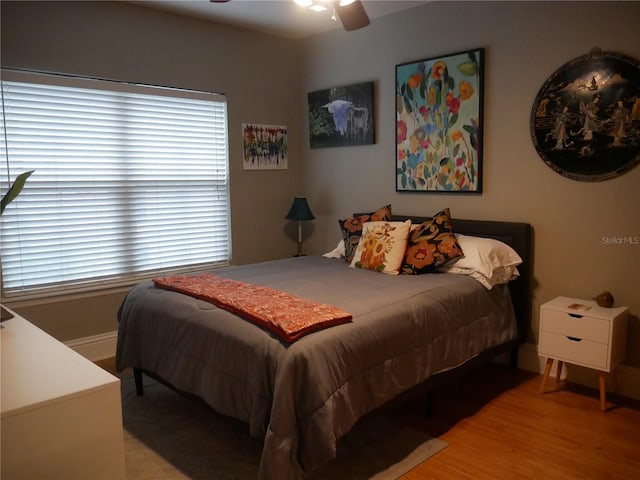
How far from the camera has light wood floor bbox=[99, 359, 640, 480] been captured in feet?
7.56

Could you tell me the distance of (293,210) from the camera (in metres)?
4.61

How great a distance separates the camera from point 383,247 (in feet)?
11.1

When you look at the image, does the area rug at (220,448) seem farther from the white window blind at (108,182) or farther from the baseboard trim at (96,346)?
the white window blind at (108,182)

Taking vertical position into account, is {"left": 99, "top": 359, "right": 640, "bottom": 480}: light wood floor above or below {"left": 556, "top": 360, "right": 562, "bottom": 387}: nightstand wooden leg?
below

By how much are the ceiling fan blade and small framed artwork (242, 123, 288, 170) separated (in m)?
2.07

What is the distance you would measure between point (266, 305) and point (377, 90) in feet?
8.26

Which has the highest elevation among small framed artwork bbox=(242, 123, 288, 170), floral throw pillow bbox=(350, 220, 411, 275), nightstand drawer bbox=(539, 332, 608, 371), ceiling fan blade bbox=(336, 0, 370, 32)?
ceiling fan blade bbox=(336, 0, 370, 32)

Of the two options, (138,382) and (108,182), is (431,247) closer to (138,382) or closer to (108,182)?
(138,382)

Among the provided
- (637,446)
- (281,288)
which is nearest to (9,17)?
(281,288)


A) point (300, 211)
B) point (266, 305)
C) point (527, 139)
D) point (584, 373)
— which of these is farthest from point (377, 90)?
point (584, 373)

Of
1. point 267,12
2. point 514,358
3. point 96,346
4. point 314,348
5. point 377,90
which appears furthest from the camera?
point 377,90

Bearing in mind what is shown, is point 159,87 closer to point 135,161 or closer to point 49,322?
point 135,161

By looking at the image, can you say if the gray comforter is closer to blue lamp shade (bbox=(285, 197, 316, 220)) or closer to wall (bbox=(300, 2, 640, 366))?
wall (bbox=(300, 2, 640, 366))

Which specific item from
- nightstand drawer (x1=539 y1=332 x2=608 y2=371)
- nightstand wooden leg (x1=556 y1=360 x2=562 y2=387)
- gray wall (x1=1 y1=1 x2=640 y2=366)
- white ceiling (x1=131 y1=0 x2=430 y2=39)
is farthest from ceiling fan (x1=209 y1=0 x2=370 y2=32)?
nightstand wooden leg (x1=556 y1=360 x2=562 y2=387)
